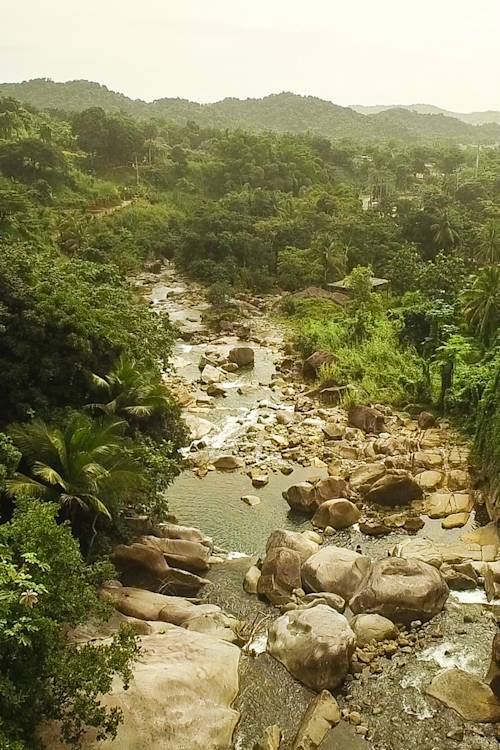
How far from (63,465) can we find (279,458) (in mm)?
9053

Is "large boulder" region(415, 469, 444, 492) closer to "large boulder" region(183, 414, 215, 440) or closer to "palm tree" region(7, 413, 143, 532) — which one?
"large boulder" region(183, 414, 215, 440)

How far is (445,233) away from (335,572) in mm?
31067

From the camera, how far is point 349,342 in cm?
2762

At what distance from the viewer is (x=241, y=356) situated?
2770 cm

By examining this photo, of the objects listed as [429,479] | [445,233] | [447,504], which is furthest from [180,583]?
[445,233]

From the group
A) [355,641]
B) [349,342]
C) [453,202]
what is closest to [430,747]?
[355,641]

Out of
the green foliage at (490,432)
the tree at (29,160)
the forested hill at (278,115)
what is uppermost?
the forested hill at (278,115)

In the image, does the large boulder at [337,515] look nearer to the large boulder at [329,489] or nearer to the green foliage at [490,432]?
the large boulder at [329,489]

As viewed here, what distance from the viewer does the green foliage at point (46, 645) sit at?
735 cm

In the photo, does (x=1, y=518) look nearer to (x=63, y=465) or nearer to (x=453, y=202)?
(x=63, y=465)

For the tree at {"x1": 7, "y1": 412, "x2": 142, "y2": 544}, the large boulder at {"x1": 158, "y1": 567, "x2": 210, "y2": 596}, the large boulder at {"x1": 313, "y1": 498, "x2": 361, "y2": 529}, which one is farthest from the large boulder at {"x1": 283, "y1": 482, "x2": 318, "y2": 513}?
the tree at {"x1": 7, "y1": 412, "x2": 142, "y2": 544}

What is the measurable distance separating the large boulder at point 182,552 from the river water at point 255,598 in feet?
1.24

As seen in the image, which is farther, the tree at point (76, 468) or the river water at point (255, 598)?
the tree at point (76, 468)

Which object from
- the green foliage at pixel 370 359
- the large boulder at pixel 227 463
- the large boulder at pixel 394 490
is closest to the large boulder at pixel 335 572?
the large boulder at pixel 394 490
